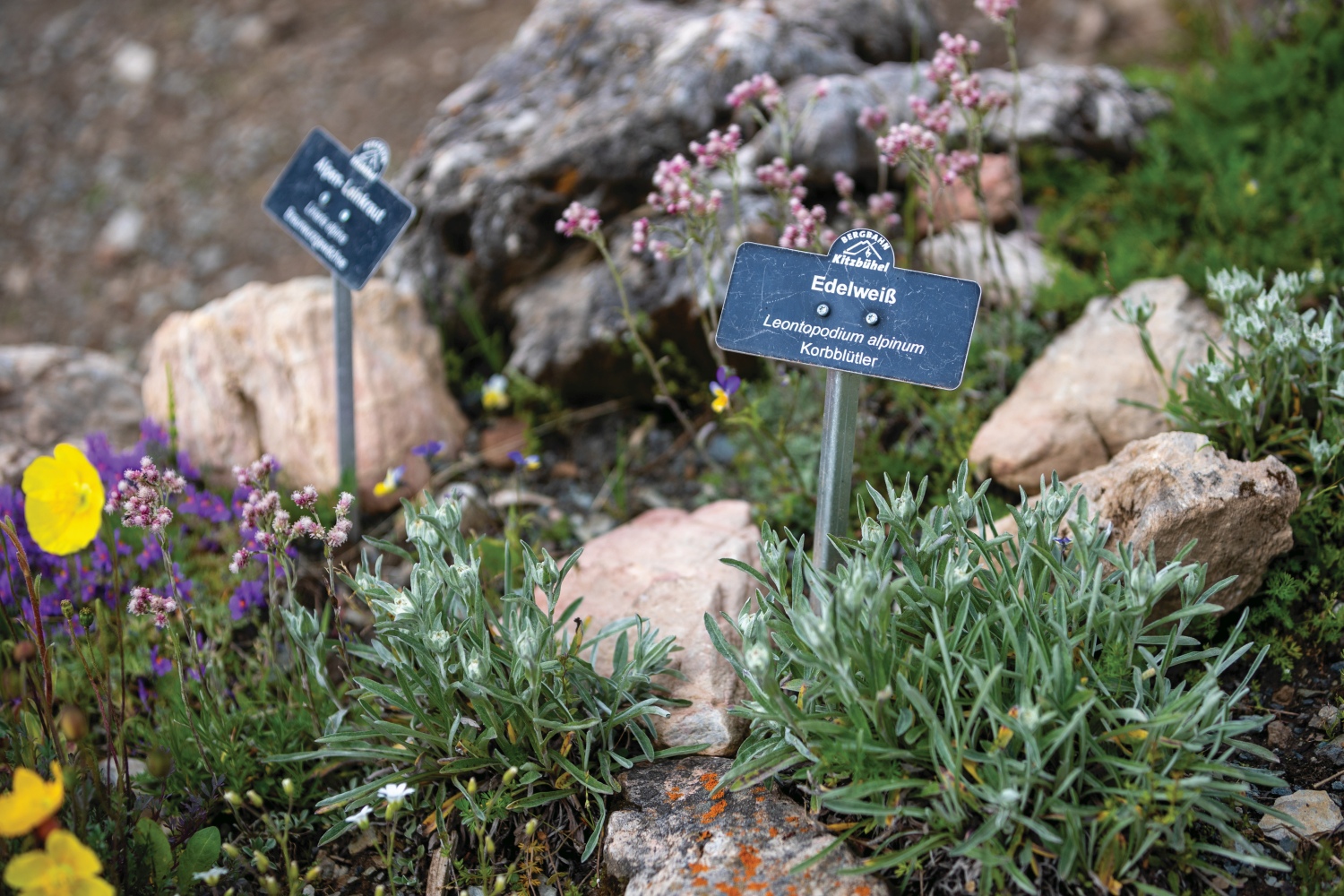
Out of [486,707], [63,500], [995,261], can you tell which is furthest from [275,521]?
[995,261]

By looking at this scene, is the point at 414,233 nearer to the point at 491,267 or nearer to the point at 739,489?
Answer: the point at 491,267

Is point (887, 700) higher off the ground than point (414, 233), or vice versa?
point (414, 233)

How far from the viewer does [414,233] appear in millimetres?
4766

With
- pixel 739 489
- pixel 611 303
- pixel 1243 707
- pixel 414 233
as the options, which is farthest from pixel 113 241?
pixel 1243 707

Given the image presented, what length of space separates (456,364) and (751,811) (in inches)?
111

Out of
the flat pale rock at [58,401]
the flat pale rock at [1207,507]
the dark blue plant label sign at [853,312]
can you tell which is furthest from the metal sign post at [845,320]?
the flat pale rock at [58,401]

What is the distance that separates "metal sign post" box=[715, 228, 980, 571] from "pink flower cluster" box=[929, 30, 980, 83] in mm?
1131

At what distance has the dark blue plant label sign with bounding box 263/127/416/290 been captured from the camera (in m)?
3.47

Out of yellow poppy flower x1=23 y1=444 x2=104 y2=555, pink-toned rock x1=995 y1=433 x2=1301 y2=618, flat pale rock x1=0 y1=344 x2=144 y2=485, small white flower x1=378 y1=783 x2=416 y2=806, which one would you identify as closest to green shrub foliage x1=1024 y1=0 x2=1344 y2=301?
pink-toned rock x1=995 y1=433 x2=1301 y2=618

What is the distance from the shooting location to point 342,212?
3.51m

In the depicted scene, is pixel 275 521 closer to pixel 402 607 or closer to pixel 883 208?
pixel 402 607

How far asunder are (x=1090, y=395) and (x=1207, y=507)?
0.91 meters

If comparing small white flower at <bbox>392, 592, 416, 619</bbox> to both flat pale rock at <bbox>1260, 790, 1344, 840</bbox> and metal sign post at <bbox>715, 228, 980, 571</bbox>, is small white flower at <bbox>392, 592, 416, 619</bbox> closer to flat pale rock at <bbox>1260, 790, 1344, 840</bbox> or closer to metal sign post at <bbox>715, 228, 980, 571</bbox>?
metal sign post at <bbox>715, 228, 980, 571</bbox>

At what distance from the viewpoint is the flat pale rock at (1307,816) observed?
7.59 ft
